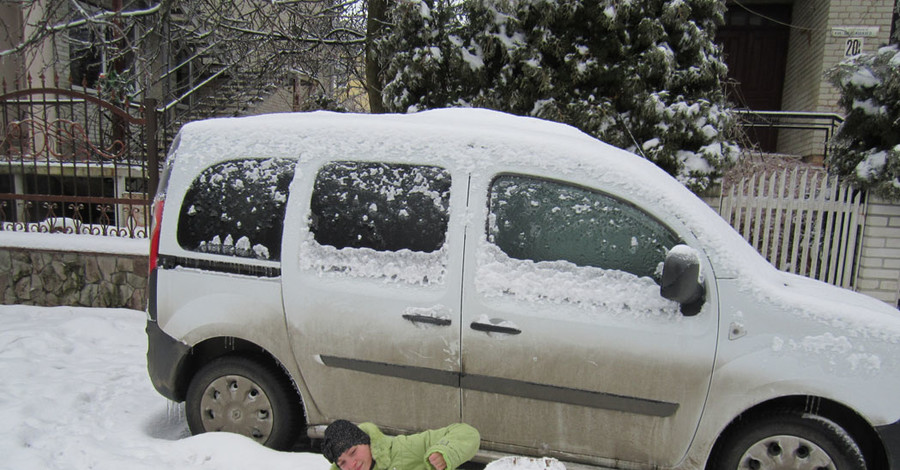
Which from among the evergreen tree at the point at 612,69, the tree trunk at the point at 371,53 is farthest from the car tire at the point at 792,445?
the tree trunk at the point at 371,53

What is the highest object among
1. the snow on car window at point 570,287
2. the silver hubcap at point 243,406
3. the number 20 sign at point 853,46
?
the number 20 sign at point 853,46

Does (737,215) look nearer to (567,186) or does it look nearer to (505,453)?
(567,186)

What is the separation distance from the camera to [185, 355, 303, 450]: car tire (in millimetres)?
2943

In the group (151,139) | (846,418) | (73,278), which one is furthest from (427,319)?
(73,278)

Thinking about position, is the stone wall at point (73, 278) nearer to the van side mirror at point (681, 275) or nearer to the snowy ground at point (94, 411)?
the snowy ground at point (94, 411)

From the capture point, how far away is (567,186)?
267 cm

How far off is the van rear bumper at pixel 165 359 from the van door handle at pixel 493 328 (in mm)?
1632

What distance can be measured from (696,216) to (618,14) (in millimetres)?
3752

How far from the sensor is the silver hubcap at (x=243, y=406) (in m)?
2.96

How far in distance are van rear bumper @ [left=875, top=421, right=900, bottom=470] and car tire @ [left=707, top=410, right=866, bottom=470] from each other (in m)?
0.11

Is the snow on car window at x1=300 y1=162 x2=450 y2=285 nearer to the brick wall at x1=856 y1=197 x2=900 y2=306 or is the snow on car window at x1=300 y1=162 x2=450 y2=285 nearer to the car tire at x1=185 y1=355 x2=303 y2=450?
the car tire at x1=185 y1=355 x2=303 y2=450

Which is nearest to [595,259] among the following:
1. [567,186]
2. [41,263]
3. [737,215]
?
[567,186]

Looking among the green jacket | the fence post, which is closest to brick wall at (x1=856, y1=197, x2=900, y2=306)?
the green jacket

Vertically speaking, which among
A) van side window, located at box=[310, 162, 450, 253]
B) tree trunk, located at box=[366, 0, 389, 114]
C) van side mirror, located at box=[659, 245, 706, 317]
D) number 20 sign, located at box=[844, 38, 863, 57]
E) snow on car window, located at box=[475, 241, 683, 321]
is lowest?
snow on car window, located at box=[475, 241, 683, 321]
